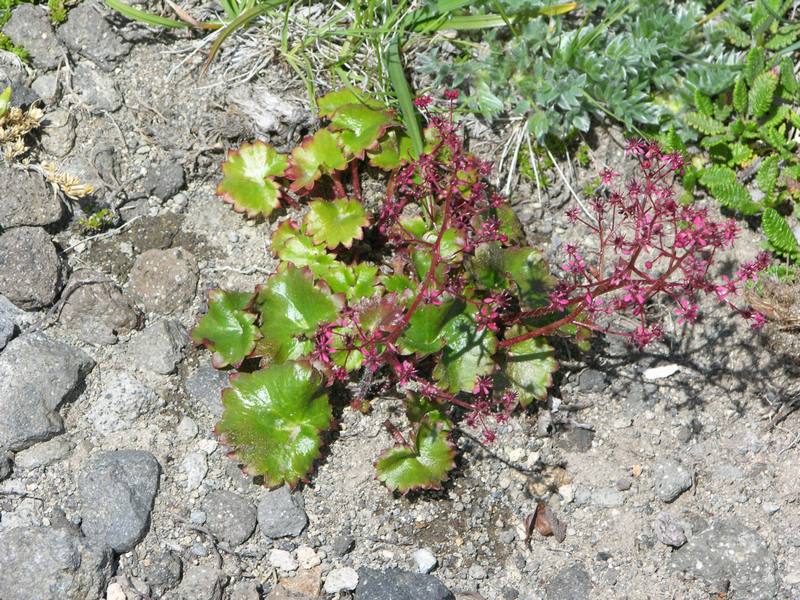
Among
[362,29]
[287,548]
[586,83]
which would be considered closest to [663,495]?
[287,548]

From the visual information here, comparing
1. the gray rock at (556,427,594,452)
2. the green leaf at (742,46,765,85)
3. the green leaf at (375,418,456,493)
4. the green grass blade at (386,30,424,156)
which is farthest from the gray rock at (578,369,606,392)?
the green leaf at (742,46,765,85)

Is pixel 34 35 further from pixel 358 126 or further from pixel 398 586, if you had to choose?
pixel 398 586

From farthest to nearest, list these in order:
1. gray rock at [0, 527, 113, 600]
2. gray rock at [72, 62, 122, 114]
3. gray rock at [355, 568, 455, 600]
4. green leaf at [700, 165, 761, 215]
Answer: gray rock at [72, 62, 122, 114] → green leaf at [700, 165, 761, 215] → gray rock at [355, 568, 455, 600] → gray rock at [0, 527, 113, 600]

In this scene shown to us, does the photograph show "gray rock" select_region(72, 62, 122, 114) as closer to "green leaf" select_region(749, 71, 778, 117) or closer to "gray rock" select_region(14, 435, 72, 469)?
"gray rock" select_region(14, 435, 72, 469)

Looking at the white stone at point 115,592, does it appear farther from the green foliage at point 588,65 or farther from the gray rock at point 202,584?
the green foliage at point 588,65

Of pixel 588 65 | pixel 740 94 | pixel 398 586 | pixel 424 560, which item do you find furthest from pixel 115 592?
pixel 740 94

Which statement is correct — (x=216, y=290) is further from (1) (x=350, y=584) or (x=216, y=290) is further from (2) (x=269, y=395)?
(1) (x=350, y=584)

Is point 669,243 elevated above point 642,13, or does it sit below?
below
